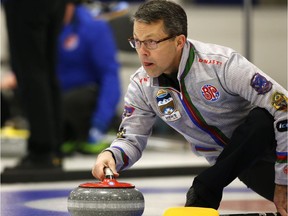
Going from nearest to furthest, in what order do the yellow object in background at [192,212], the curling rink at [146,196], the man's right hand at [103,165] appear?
the yellow object in background at [192,212], the man's right hand at [103,165], the curling rink at [146,196]

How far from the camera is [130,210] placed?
2.31 meters

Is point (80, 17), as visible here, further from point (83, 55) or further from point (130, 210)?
point (130, 210)

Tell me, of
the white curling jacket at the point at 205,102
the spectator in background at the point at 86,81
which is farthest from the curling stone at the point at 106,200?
the spectator in background at the point at 86,81

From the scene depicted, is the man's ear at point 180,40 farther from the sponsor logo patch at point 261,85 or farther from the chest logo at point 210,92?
the sponsor logo patch at point 261,85

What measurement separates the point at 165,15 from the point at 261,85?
0.36 m

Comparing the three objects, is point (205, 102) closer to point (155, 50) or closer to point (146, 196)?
point (155, 50)

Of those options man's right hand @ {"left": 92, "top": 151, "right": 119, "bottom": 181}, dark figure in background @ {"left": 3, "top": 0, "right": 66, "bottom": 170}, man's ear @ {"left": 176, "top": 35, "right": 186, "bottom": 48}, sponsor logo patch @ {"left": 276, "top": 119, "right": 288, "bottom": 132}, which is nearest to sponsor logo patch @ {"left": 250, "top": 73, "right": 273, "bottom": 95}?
sponsor logo patch @ {"left": 276, "top": 119, "right": 288, "bottom": 132}

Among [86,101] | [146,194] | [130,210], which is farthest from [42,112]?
[130,210]

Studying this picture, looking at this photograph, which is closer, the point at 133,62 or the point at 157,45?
the point at 157,45

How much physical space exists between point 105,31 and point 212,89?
11.9 feet

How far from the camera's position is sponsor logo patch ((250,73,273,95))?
240 centimetres

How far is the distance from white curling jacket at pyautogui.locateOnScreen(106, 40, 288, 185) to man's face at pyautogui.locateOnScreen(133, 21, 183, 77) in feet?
0.16

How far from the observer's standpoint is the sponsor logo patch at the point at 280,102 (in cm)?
238

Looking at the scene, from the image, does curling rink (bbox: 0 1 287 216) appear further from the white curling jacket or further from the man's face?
the man's face
